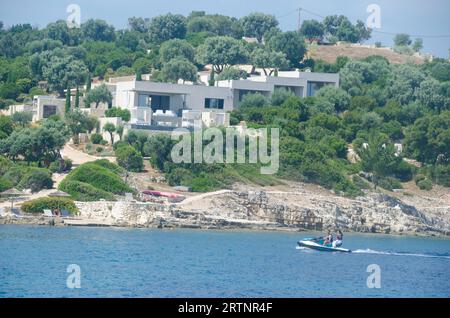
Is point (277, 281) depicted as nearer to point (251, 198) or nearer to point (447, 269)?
point (447, 269)

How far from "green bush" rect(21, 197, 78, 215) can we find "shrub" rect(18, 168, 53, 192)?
9.94 ft

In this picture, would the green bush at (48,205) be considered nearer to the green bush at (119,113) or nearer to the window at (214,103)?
the green bush at (119,113)

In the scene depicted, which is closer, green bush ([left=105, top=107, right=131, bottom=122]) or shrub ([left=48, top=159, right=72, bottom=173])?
shrub ([left=48, top=159, right=72, bottom=173])

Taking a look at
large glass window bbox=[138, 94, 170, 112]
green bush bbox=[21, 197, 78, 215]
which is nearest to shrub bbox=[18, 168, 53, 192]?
green bush bbox=[21, 197, 78, 215]

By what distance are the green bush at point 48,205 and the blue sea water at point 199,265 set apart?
2.85 m

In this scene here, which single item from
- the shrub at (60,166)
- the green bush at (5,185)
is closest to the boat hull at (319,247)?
the green bush at (5,185)

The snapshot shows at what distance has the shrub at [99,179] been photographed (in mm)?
73000

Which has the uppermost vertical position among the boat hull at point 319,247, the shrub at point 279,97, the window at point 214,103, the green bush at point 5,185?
the shrub at point 279,97

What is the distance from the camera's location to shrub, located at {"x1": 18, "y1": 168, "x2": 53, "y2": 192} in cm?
7150

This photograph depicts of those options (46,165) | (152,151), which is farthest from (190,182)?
(46,165)

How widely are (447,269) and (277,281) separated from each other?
12.4 m

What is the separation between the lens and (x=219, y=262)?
178ft

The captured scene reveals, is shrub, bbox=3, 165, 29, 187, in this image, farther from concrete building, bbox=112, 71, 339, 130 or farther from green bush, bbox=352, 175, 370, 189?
green bush, bbox=352, 175, 370, 189

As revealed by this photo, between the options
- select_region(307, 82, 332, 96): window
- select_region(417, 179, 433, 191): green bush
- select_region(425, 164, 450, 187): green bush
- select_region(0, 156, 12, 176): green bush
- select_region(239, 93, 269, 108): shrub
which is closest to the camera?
select_region(0, 156, 12, 176): green bush
